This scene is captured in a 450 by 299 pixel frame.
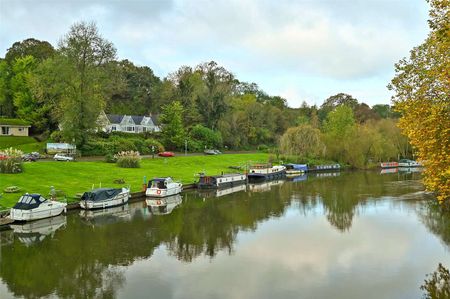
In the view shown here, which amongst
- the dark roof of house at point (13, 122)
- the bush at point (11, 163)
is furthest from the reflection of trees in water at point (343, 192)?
the dark roof of house at point (13, 122)

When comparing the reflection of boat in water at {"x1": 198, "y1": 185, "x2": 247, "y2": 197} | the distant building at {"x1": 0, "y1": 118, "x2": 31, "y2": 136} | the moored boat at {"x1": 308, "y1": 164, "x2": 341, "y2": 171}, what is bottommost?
the reflection of boat in water at {"x1": 198, "y1": 185, "x2": 247, "y2": 197}

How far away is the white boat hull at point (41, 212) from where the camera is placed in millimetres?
28453

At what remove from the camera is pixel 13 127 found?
259ft

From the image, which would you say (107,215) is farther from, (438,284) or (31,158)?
(31,158)

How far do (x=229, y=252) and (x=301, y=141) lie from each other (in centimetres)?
5593

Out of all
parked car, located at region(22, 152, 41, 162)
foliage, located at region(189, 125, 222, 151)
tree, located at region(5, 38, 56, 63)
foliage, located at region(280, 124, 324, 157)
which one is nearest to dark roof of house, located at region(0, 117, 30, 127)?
tree, located at region(5, 38, 56, 63)

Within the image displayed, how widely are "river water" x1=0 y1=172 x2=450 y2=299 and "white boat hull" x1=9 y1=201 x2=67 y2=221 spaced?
0.63 meters

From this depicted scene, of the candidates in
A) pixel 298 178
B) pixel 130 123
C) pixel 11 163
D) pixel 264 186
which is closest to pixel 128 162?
pixel 11 163

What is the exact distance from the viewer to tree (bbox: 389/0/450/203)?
1546 cm

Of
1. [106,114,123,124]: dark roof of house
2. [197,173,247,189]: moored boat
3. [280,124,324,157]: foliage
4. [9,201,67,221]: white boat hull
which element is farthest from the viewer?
[106,114,123,124]: dark roof of house

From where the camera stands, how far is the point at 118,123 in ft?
310

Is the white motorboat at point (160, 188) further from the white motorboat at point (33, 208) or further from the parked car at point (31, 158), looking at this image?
the parked car at point (31, 158)

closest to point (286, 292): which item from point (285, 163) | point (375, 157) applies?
point (285, 163)

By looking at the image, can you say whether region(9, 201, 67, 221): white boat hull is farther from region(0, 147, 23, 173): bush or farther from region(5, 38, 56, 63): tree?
region(5, 38, 56, 63): tree
